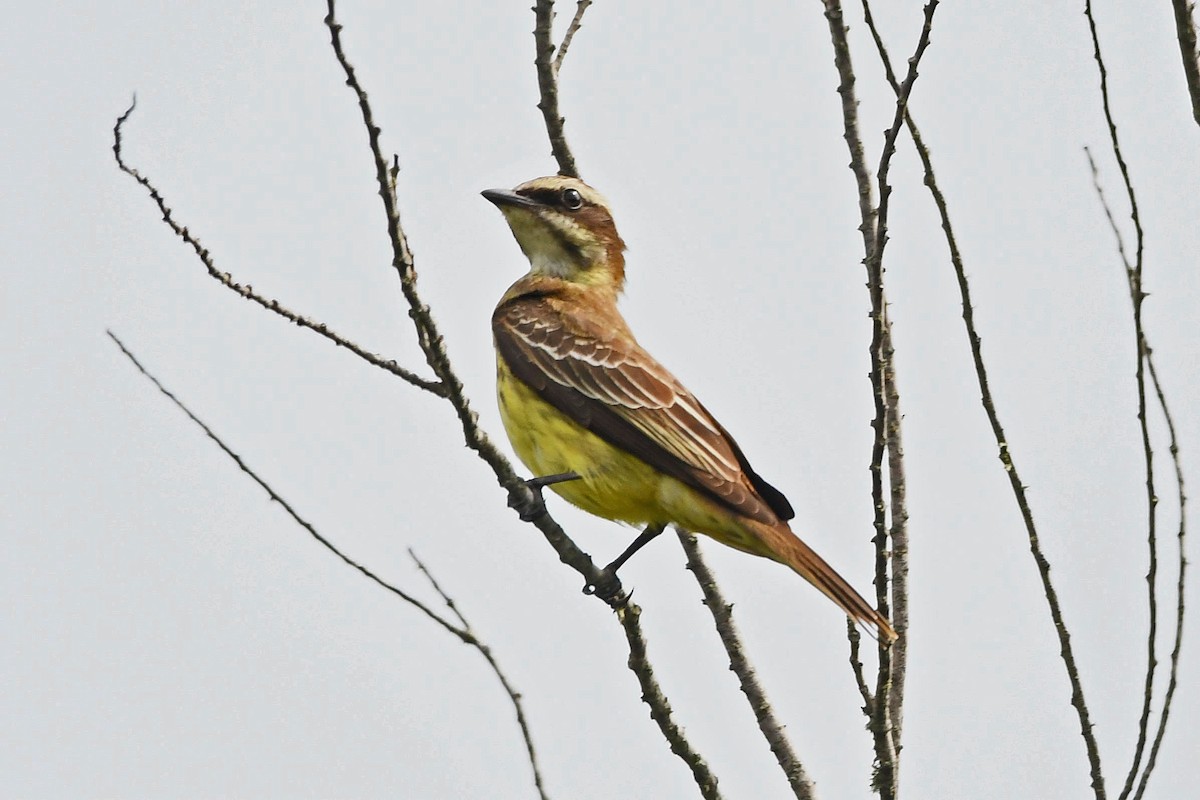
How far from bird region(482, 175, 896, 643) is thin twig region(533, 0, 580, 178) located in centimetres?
66

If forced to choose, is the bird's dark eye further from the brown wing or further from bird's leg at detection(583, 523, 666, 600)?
bird's leg at detection(583, 523, 666, 600)

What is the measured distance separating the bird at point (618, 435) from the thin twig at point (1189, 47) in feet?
8.22

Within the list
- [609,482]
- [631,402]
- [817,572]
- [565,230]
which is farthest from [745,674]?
[565,230]

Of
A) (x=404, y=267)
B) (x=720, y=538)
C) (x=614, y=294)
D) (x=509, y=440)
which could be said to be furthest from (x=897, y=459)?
(x=614, y=294)

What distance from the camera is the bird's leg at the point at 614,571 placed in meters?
7.12

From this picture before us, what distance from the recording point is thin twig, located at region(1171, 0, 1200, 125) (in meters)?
5.37

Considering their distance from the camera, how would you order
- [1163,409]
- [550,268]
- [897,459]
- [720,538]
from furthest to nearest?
[550,268], [720,538], [897,459], [1163,409]

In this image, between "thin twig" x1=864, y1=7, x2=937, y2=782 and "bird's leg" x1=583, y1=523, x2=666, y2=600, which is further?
"bird's leg" x1=583, y1=523, x2=666, y2=600

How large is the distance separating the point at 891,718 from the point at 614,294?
4.33m

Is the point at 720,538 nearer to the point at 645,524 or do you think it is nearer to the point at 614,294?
the point at 645,524

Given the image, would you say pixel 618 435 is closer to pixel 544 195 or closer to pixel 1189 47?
pixel 544 195

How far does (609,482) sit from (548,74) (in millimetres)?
2258

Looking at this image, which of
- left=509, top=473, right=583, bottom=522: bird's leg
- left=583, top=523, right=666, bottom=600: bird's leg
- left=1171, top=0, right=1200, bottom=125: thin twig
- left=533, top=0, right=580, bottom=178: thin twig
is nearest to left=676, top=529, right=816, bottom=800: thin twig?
left=583, top=523, right=666, bottom=600: bird's leg

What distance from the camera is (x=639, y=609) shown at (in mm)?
6496
